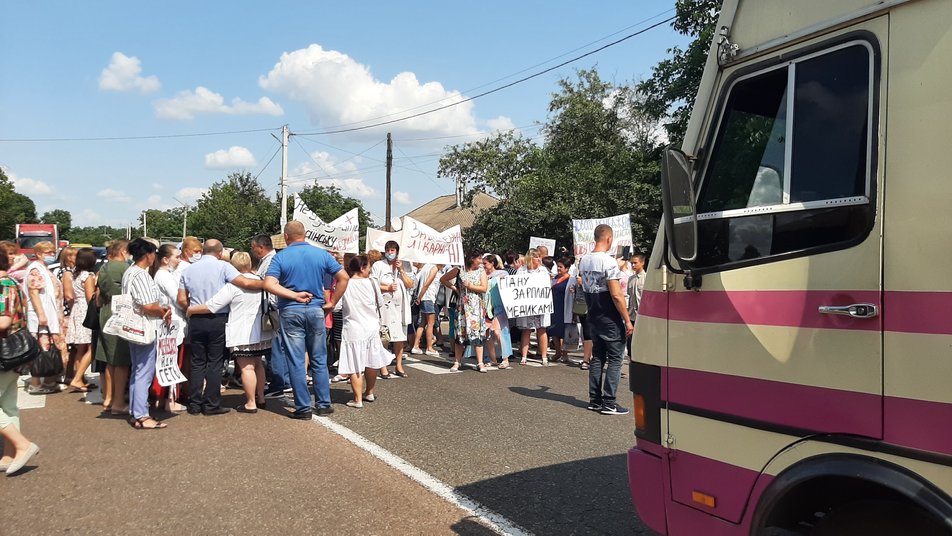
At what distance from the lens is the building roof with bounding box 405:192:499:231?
56297 millimetres

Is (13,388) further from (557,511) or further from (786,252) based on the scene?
(786,252)

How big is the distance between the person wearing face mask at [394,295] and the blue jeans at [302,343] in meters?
2.39

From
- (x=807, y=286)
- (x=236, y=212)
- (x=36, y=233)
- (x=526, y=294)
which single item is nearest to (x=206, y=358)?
(x=526, y=294)

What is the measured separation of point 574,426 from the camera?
21.9ft

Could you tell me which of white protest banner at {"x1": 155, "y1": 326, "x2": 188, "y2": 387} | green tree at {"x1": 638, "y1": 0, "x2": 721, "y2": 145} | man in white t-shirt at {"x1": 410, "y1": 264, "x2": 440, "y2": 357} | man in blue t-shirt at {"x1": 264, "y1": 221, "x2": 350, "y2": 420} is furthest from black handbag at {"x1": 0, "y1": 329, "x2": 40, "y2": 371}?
green tree at {"x1": 638, "y1": 0, "x2": 721, "y2": 145}

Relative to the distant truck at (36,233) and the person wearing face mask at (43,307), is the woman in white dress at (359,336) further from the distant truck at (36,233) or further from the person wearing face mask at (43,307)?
the distant truck at (36,233)

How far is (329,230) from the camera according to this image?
45.9ft

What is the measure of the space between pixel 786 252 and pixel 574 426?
14.7 feet

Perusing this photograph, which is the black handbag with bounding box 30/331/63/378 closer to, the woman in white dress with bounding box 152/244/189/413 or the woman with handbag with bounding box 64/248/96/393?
the woman with handbag with bounding box 64/248/96/393

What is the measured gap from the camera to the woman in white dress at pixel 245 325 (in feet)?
22.9

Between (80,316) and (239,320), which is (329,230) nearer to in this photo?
(80,316)

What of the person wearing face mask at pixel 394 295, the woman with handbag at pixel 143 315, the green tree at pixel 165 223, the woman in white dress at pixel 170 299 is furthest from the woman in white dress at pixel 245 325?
the green tree at pixel 165 223

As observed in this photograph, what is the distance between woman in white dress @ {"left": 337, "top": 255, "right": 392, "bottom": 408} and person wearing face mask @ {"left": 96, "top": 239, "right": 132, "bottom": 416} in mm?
2265

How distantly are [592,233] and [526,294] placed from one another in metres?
5.27
